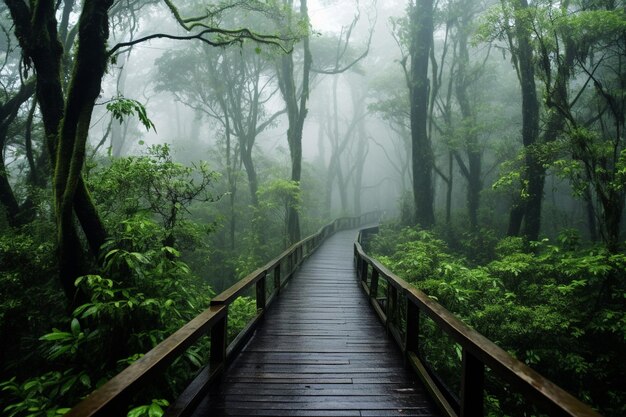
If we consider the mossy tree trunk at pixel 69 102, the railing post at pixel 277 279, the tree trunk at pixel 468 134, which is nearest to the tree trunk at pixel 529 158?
the tree trunk at pixel 468 134

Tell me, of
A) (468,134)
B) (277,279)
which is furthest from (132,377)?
(468,134)

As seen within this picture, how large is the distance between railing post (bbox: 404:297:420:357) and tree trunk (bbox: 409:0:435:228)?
11.6 meters

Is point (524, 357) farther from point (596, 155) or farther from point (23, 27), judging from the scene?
point (23, 27)

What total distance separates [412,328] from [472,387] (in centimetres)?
150

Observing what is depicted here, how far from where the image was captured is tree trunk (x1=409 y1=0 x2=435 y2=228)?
15.1 metres

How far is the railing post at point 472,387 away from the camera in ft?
7.84

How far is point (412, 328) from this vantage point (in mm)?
3914

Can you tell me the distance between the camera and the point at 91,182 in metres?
5.85

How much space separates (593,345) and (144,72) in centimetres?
4228

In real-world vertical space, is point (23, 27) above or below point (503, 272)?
above

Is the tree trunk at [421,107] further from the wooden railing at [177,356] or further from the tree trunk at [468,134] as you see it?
Answer: the wooden railing at [177,356]

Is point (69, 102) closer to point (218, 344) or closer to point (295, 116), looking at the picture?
point (218, 344)

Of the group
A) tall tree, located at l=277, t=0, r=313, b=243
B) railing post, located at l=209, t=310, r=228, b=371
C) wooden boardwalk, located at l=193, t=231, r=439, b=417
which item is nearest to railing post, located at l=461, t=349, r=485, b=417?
wooden boardwalk, located at l=193, t=231, r=439, b=417

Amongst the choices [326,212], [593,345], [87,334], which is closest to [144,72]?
[326,212]
